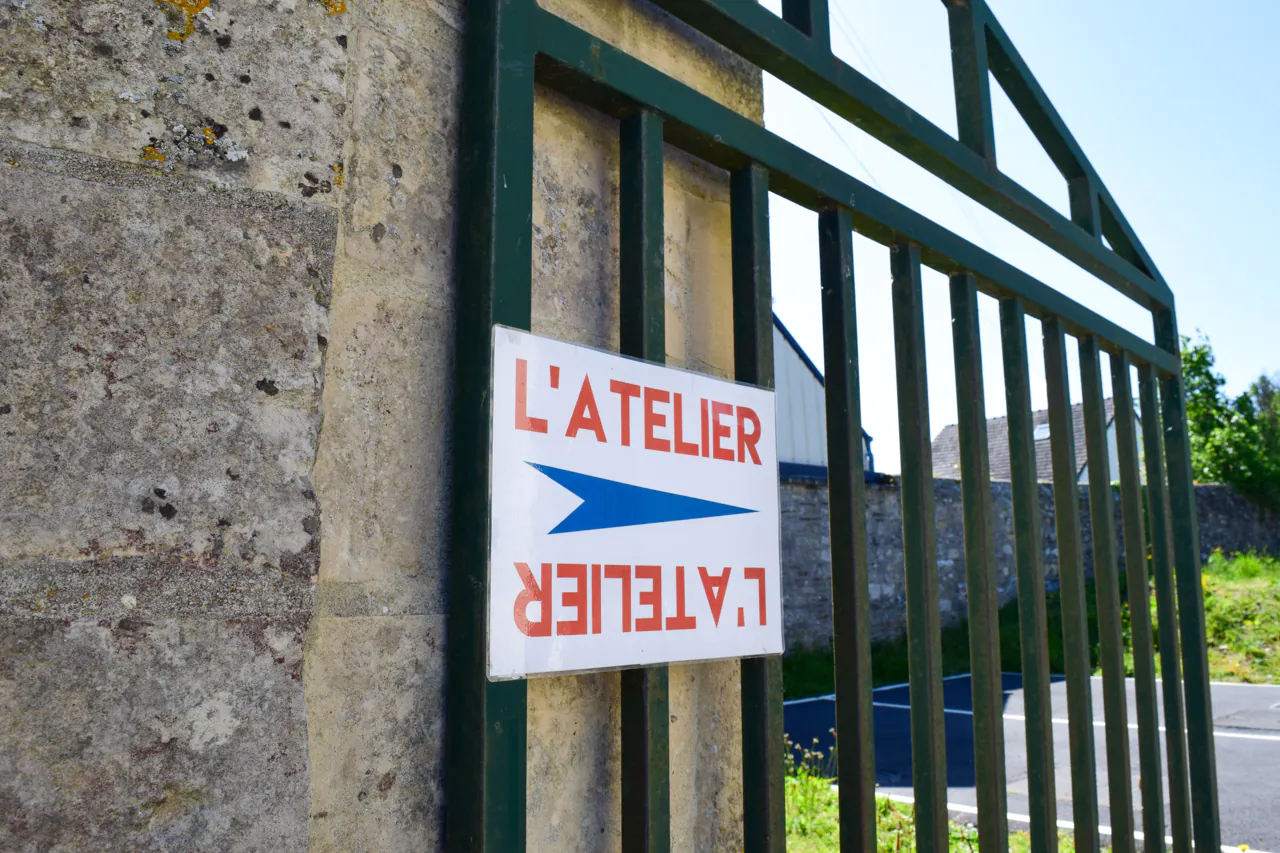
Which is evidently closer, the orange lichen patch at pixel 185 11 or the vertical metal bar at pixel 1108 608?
the orange lichen patch at pixel 185 11

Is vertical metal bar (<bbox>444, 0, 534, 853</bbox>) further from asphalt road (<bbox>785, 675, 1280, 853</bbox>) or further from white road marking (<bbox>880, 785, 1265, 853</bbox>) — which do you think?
white road marking (<bbox>880, 785, 1265, 853</bbox>)

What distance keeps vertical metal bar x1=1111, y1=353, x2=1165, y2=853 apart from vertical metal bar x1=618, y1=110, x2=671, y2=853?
137 cm

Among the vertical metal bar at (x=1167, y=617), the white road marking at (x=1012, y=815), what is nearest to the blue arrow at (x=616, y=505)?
the vertical metal bar at (x=1167, y=617)

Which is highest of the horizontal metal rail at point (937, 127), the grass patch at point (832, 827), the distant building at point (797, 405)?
the distant building at point (797, 405)

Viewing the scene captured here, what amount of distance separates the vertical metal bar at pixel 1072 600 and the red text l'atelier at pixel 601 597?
105 cm

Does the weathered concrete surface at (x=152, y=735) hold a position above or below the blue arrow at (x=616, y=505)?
below

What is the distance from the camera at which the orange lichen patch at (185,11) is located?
0.96 meters

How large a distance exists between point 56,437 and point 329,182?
38cm

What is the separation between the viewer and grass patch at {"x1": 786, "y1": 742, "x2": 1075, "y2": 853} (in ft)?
13.5

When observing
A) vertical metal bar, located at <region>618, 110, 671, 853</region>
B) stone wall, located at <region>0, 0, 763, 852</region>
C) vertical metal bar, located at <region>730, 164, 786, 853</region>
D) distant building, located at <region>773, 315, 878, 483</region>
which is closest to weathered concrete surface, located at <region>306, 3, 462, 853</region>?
stone wall, located at <region>0, 0, 763, 852</region>

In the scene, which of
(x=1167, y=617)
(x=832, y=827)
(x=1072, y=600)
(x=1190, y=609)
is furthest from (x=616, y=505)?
(x=832, y=827)

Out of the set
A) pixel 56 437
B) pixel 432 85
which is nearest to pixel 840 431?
pixel 432 85

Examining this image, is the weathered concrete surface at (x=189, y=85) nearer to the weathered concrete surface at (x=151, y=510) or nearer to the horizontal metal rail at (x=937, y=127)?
the weathered concrete surface at (x=151, y=510)

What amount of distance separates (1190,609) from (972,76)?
1.57 meters
